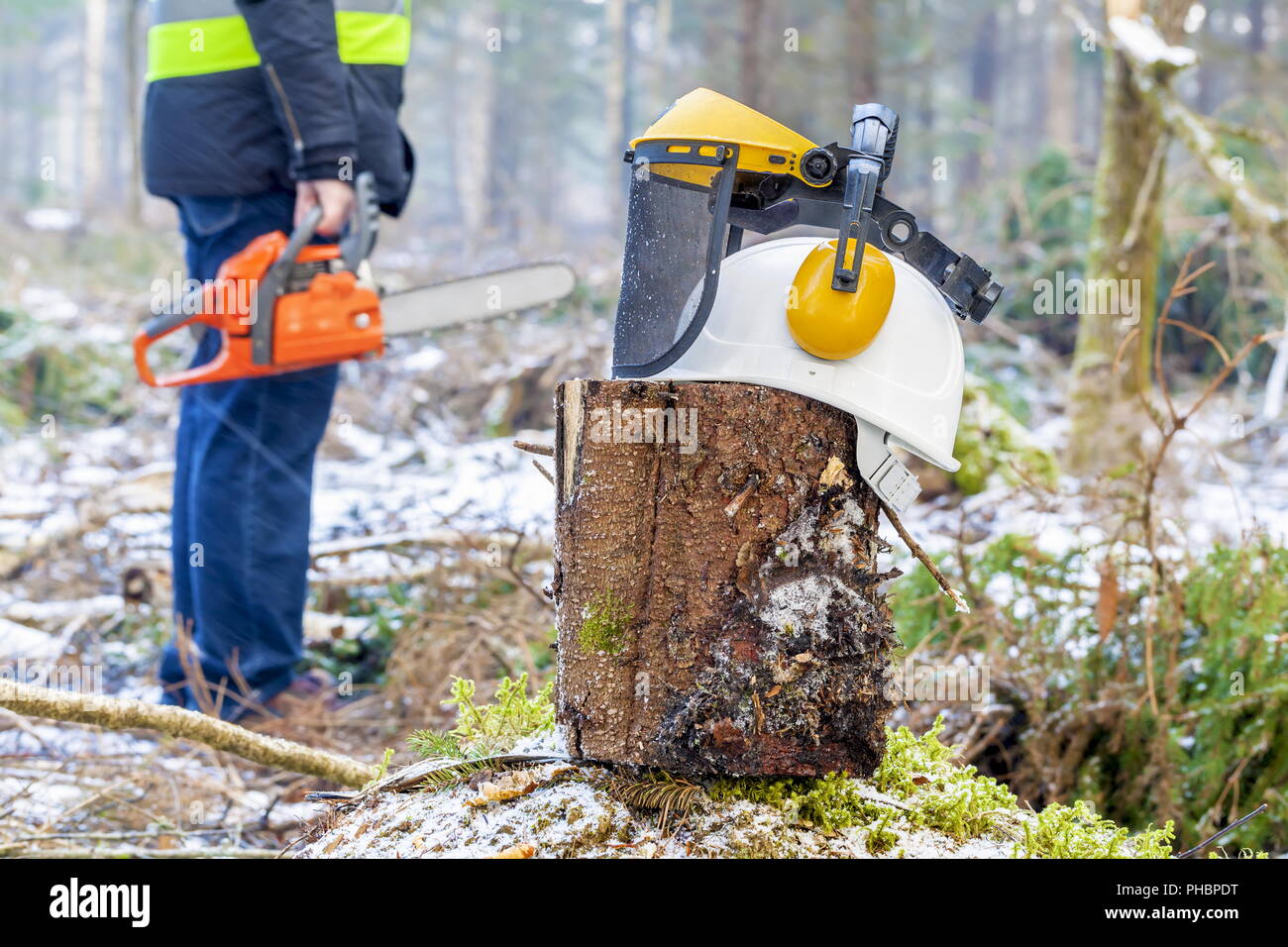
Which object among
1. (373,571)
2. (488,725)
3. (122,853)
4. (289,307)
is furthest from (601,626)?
(373,571)

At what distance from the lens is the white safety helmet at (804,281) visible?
1.57 meters

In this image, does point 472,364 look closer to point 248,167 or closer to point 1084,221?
point 248,167

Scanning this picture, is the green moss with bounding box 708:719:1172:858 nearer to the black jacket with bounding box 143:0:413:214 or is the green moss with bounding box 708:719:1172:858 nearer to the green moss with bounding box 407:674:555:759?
the green moss with bounding box 407:674:555:759

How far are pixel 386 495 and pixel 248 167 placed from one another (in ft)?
7.25

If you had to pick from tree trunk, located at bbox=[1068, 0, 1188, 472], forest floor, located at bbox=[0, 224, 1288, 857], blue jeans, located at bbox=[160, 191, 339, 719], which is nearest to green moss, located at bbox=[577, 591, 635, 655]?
forest floor, located at bbox=[0, 224, 1288, 857]

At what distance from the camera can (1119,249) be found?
5316mm

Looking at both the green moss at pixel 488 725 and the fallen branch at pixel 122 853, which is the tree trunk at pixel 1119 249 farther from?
the fallen branch at pixel 122 853

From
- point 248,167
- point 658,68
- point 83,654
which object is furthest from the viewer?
point 658,68

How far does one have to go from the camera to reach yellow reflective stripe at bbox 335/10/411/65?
302 cm

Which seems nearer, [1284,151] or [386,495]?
[386,495]

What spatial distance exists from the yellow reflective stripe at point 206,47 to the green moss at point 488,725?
207 centimetres

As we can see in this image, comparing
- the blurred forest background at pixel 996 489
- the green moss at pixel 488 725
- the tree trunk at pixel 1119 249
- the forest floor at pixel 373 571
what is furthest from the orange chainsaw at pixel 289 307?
the tree trunk at pixel 1119 249
